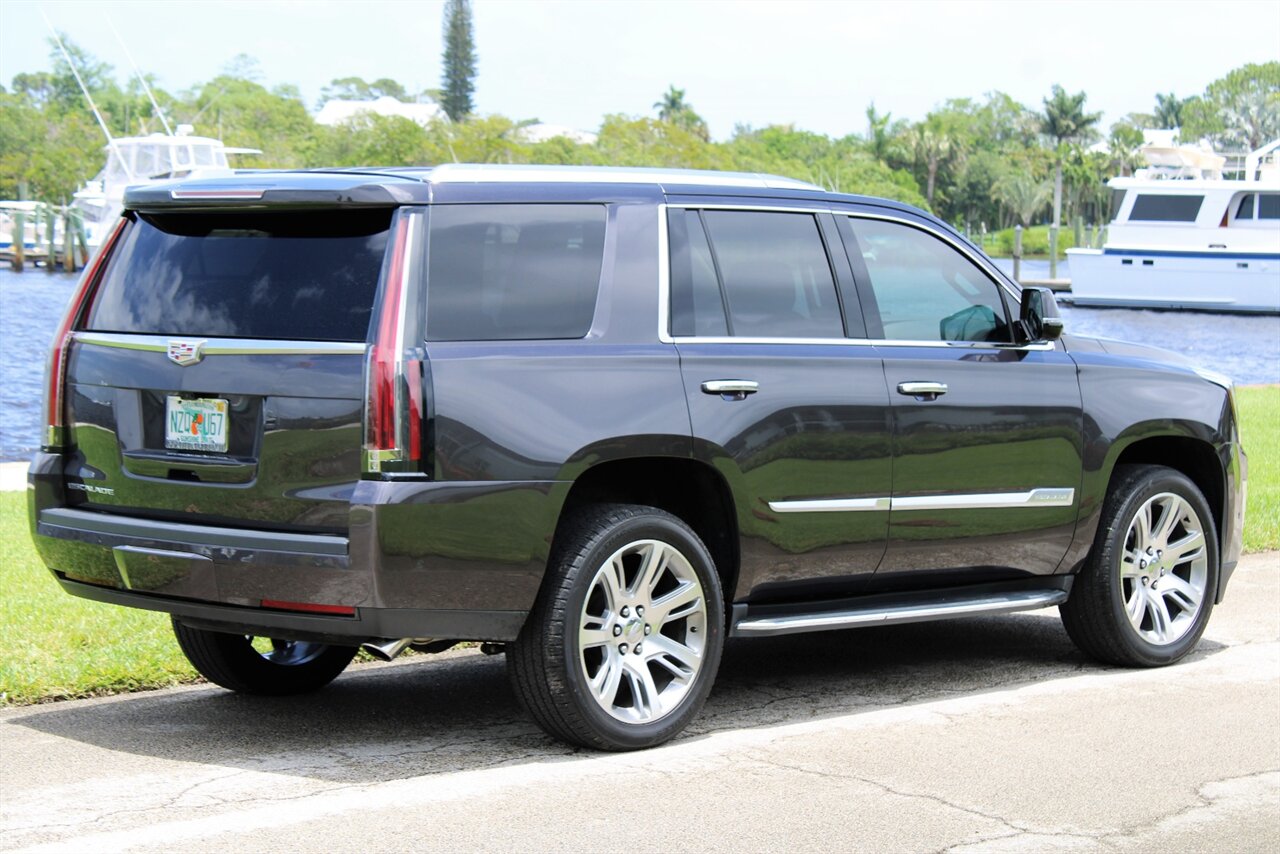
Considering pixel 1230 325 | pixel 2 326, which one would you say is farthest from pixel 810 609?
pixel 1230 325

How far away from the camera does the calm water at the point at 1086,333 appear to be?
29.0 m

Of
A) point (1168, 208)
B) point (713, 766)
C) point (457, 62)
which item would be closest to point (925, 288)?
point (713, 766)

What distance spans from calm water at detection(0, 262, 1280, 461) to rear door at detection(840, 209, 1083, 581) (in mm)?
17282

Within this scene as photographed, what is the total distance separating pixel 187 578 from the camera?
5621 mm

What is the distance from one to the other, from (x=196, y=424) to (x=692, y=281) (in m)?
1.82

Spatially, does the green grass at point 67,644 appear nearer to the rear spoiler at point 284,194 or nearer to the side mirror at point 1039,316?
the side mirror at point 1039,316

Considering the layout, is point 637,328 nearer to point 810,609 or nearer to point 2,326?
point 810,609

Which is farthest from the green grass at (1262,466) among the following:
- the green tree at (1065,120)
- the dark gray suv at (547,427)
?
the green tree at (1065,120)

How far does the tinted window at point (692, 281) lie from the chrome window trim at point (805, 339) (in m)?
0.03

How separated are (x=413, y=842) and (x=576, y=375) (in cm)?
167

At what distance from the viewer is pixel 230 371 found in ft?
18.4

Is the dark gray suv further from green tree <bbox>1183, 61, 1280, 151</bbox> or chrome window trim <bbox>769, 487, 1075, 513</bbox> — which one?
green tree <bbox>1183, 61, 1280, 151</bbox>

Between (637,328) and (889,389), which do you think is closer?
(637,328)

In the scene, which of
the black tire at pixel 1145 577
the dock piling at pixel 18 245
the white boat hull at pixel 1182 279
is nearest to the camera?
the black tire at pixel 1145 577
